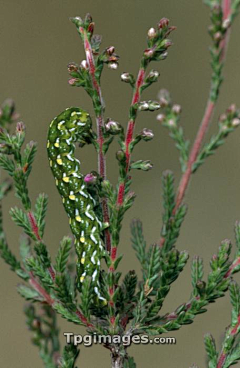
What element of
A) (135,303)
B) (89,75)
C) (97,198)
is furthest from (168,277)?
(89,75)

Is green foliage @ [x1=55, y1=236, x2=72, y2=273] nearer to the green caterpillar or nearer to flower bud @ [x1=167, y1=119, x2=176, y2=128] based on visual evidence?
the green caterpillar

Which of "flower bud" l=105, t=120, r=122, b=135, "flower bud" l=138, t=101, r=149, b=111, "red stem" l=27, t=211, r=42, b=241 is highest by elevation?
"flower bud" l=138, t=101, r=149, b=111

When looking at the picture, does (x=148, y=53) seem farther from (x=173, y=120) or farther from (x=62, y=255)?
(x=62, y=255)

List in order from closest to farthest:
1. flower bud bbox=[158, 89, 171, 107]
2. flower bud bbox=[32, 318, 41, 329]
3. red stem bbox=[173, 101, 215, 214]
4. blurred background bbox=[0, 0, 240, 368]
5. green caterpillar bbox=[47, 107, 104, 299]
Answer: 1. red stem bbox=[173, 101, 215, 214]
2. flower bud bbox=[158, 89, 171, 107]
3. green caterpillar bbox=[47, 107, 104, 299]
4. flower bud bbox=[32, 318, 41, 329]
5. blurred background bbox=[0, 0, 240, 368]

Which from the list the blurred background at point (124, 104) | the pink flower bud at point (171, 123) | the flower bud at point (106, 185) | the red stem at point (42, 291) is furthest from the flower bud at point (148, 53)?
the blurred background at point (124, 104)

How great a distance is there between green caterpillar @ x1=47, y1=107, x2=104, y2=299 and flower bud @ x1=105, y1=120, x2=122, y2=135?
13 centimetres

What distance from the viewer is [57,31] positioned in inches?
255

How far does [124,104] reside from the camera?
612cm

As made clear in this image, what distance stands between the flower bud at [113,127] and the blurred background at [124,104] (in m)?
4.00

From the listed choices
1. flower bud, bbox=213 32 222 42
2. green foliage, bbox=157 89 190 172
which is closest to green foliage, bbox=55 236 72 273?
green foliage, bbox=157 89 190 172

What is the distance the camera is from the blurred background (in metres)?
5.95

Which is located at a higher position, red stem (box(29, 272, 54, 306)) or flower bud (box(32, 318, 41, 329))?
red stem (box(29, 272, 54, 306))

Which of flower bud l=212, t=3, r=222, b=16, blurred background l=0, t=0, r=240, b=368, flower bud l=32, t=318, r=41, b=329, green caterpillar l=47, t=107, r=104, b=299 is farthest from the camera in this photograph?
blurred background l=0, t=0, r=240, b=368

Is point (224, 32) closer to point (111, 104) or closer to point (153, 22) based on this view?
point (111, 104)
